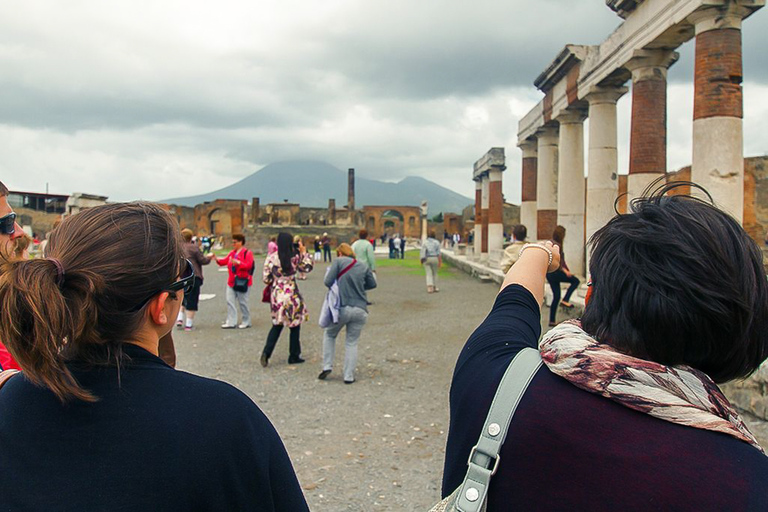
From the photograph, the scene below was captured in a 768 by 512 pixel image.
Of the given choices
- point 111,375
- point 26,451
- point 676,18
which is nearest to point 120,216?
point 111,375

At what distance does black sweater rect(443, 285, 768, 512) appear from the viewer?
3.48 feet

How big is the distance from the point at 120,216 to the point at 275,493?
760 mm

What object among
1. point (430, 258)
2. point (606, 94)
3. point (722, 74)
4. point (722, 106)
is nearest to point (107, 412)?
point (722, 106)

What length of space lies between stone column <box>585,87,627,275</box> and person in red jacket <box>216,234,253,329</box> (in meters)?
7.43

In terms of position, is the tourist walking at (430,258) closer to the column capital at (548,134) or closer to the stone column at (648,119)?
the column capital at (548,134)

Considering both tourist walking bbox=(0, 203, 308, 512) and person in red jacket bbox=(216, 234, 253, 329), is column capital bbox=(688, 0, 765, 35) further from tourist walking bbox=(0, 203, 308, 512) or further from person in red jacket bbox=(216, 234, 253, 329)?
tourist walking bbox=(0, 203, 308, 512)

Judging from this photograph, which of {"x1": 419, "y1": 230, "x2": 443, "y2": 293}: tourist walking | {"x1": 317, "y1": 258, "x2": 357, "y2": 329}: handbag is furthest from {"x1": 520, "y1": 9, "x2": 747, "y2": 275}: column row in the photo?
{"x1": 317, "y1": 258, "x2": 357, "y2": 329}: handbag

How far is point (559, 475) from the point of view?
1.17 metres

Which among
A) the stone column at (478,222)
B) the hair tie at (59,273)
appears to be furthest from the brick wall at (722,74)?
the stone column at (478,222)

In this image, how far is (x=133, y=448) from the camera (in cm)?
129

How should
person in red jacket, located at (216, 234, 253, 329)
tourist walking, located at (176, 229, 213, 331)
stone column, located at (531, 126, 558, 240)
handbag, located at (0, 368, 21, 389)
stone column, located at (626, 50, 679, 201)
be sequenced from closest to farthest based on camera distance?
handbag, located at (0, 368, 21, 389), tourist walking, located at (176, 229, 213, 331), person in red jacket, located at (216, 234, 253, 329), stone column, located at (626, 50, 679, 201), stone column, located at (531, 126, 558, 240)

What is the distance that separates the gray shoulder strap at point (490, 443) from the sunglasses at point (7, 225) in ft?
7.89

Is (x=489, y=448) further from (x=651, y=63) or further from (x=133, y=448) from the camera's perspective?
(x=651, y=63)

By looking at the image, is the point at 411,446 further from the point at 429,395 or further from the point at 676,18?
the point at 676,18
